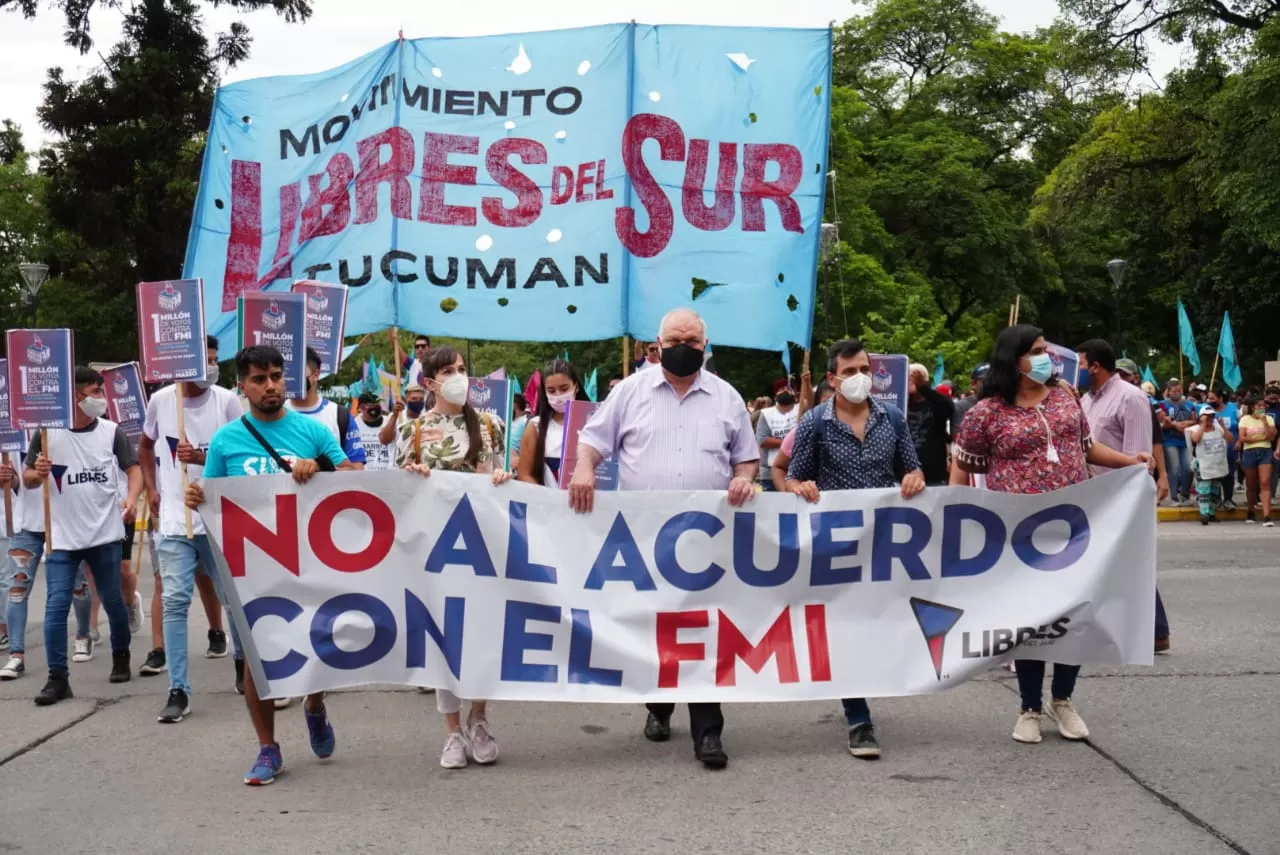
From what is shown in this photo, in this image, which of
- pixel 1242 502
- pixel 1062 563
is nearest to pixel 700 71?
pixel 1062 563

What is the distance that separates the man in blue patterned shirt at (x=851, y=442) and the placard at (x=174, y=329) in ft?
9.87

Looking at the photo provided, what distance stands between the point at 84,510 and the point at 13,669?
4.27ft

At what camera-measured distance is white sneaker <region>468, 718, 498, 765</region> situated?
602 cm

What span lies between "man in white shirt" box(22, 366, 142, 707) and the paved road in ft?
1.48

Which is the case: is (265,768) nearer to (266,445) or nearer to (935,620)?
(266,445)

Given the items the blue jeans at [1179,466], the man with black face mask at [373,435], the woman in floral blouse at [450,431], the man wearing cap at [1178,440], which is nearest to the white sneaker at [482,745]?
the woman in floral blouse at [450,431]

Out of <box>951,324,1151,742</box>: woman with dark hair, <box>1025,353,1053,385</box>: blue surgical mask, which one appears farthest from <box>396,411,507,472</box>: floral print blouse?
<box>1025,353,1053,385</box>: blue surgical mask

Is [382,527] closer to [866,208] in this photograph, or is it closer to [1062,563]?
[1062,563]

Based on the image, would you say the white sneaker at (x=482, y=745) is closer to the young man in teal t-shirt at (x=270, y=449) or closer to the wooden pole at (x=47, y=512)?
the young man in teal t-shirt at (x=270, y=449)

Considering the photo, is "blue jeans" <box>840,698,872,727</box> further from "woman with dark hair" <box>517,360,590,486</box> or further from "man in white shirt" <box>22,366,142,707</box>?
"man in white shirt" <box>22,366,142,707</box>

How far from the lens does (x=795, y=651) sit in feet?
20.1

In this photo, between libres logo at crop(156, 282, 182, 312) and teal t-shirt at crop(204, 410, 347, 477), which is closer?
teal t-shirt at crop(204, 410, 347, 477)

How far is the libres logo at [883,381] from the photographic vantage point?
32.2 ft

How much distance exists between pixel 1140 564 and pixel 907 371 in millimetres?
3800
